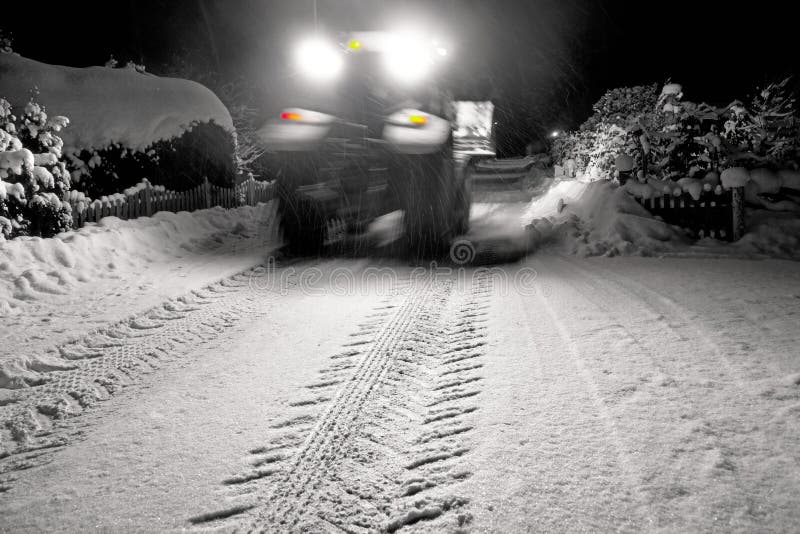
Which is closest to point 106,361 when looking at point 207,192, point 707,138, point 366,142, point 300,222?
point 300,222

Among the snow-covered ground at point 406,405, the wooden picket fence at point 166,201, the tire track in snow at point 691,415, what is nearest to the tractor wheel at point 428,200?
the snow-covered ground at point 406,405

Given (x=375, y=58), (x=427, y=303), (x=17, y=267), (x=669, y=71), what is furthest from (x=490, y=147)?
(x=669, y=71)

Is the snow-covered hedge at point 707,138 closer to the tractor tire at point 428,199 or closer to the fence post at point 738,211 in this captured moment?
the fence post at point 738,211

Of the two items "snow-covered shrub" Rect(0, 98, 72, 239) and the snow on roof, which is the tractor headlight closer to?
"snow-covered shrub" Rect(0, 98, 72, 239)

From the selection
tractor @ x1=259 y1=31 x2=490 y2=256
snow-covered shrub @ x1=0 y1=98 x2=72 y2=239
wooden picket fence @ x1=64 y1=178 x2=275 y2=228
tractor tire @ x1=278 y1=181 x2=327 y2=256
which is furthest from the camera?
wooden picket fence @ x1=64 y1=178 x2=275 y2=228

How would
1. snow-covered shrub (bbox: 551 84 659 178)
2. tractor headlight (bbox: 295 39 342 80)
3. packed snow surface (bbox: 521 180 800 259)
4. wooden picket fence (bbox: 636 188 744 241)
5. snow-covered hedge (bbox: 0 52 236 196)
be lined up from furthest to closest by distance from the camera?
snow-covered shrub (bbox: 551 84 659 178), snow-covered hedge (bbox: 0 52 236 196), wooden picket fence (bbox: 636 188 744 241), tractor headlight (bbox: 295 39 342 80), packed snow surface (bbox: 521 180 800 259)

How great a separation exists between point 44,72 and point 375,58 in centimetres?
766

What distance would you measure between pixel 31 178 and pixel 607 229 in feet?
28.3

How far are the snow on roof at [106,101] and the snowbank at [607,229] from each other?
7.99m

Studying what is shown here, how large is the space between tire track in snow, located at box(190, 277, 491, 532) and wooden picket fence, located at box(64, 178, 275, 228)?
19.1 feet

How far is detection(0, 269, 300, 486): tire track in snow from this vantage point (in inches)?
117

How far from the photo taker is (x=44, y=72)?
37.9 ft

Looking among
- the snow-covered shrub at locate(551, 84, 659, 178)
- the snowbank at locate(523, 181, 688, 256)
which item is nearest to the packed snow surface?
the snowbank at locate(523, 181, 688, 256)

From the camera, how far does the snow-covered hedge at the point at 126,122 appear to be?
10.5m
